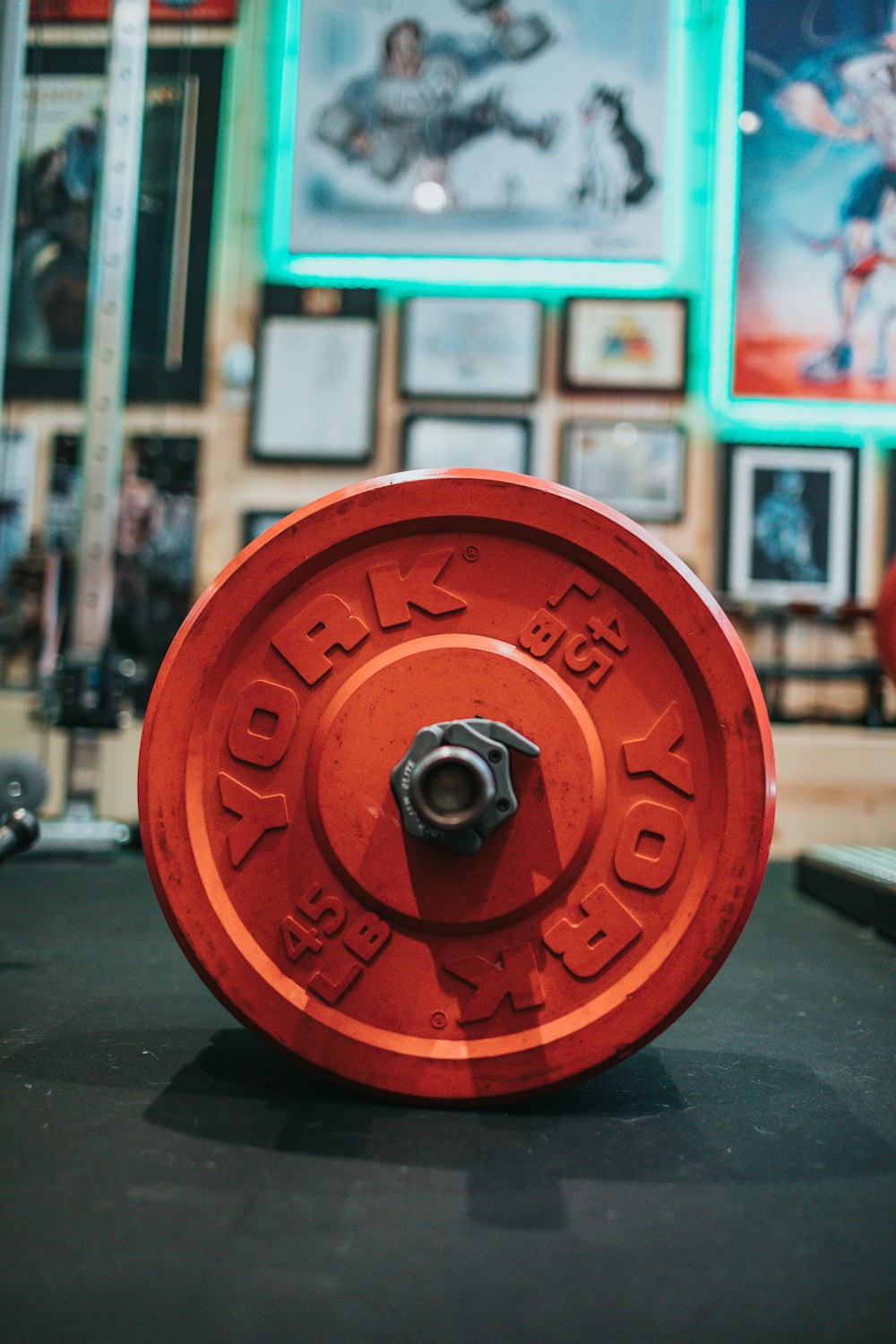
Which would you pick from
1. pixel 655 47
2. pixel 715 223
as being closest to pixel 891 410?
pixel 715 223

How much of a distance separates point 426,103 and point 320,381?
1119 millimetres

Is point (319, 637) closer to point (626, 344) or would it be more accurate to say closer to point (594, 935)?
point (594, 935)

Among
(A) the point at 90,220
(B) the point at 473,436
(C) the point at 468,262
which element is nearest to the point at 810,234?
(C) the point at 468,262

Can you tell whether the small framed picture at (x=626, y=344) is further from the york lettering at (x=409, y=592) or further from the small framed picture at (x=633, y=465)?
the york lettering at (x=409, y=592)

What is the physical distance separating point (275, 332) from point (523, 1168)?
344 cm

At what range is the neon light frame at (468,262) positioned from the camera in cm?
384

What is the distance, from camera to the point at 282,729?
1240 mm

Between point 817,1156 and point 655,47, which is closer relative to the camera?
point 817,1156

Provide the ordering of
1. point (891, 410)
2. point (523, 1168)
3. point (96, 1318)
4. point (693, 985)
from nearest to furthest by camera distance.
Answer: point (96, 1318) → point (523, 1168) → point (693, 985) → point (891, 410)

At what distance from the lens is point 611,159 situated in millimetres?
3822

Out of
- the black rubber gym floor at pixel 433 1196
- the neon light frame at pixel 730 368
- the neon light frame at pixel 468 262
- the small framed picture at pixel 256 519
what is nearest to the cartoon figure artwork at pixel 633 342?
the neon light frame at pixel 468 262

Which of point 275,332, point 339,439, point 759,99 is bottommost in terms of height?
point 339,439

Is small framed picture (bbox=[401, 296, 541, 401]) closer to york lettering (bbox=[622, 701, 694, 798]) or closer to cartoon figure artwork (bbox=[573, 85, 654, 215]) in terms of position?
cartoon figure artwork (bbox=[573, 85, 654, 215])

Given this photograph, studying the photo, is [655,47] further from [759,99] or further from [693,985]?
[693,985]
